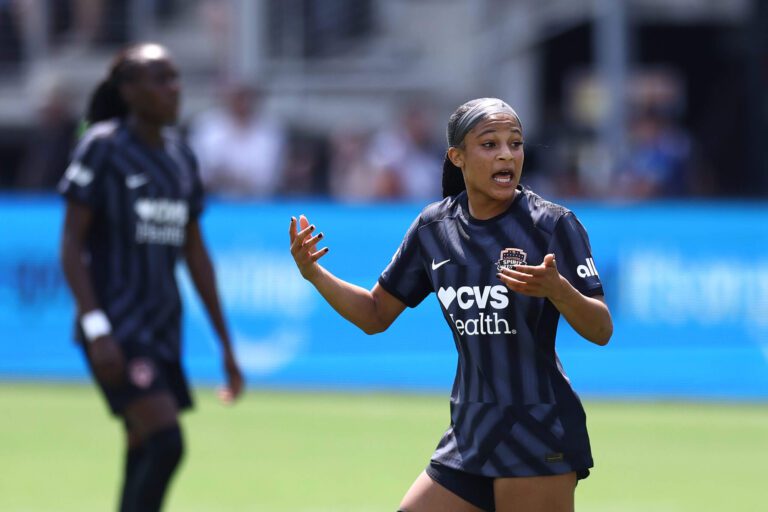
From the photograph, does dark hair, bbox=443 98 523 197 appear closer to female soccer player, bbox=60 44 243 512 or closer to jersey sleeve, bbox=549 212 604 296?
jersey sleeve, bbox=549 212 604 296

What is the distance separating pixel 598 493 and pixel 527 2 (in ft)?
38.4

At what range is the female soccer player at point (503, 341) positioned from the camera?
5.01 metres

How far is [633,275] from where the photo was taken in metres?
12.8

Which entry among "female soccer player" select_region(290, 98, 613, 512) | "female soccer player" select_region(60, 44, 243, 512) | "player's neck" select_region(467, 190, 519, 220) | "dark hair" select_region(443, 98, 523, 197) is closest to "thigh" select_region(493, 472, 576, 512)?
"female soccer player" select_region(290, 98, 613, 512)

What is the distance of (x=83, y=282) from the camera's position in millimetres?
6918

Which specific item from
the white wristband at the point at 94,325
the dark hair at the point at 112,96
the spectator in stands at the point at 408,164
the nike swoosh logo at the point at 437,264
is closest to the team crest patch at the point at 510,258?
the nike swoosh logo at the point at 437,264

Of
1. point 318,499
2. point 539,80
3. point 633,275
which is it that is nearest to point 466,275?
point 318,499

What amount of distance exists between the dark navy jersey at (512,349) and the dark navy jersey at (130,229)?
2336 mm

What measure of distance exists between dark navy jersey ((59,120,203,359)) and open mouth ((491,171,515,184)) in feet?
8.45

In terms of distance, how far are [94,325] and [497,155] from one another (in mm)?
2504

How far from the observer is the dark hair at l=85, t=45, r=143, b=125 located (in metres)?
7.33

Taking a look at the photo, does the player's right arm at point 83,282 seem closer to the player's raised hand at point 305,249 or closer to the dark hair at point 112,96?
the dark hair at point 112,96

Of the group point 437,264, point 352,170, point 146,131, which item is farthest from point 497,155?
point 352,170

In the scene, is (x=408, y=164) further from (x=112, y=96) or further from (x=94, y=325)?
(x=94, y=325)
